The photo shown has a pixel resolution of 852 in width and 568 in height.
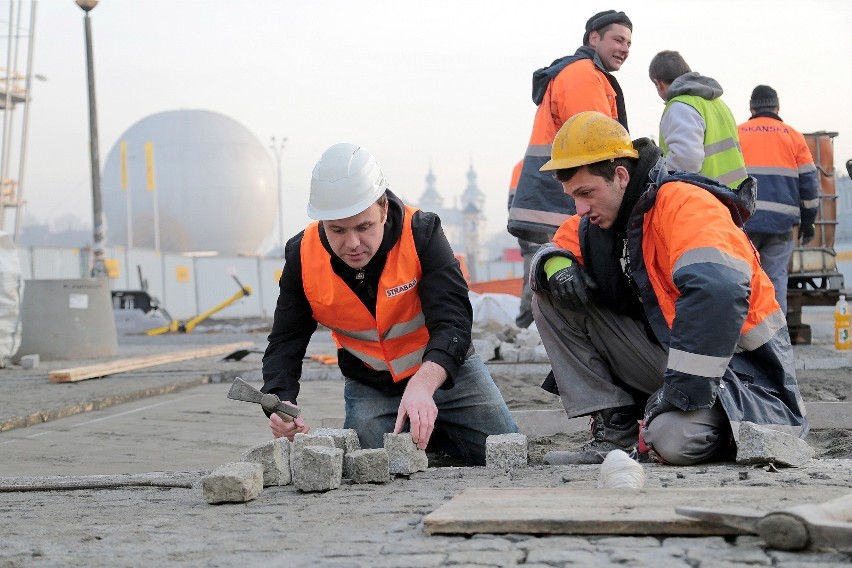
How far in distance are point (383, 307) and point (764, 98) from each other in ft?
15.9

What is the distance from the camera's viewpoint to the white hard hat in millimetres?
3775

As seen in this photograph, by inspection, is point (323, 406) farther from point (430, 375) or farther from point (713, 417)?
point (713, 417)

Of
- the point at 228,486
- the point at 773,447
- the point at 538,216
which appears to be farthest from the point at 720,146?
the point at 228,486

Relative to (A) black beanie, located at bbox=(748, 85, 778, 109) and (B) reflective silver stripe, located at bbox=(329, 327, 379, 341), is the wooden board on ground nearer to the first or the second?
(B) reflective silver stripe, located at bbox=(329, 327, 379, 341)

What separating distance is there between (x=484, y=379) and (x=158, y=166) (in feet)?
132

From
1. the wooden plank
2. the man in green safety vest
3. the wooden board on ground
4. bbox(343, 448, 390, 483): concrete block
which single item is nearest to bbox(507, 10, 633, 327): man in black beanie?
the man in green safety vest

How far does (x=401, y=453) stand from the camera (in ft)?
12.1

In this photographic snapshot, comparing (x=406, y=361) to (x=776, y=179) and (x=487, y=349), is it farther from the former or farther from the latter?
(x=487, y=349)

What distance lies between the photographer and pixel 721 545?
2.25 m

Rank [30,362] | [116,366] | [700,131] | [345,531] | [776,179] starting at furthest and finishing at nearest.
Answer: [30,362] < [116,366] < [776,179] < [700,131] < [345,531]

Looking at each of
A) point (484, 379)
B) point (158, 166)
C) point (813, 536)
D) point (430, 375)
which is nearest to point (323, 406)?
point (484, 379)

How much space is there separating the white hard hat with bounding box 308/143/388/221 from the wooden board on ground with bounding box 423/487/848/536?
4.27 feet

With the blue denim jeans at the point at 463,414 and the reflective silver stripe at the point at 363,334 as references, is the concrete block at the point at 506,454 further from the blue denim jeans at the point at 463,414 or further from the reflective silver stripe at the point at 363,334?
the reflective silver stripe at the point at 363,334

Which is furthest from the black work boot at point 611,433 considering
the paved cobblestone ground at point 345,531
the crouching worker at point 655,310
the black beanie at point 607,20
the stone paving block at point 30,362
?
the stone paving block at point 30,362
